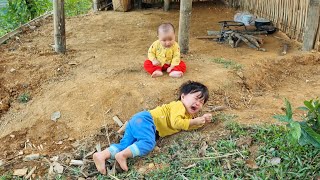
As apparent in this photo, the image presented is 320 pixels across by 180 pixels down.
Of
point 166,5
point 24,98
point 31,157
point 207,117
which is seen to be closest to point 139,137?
point 207,117

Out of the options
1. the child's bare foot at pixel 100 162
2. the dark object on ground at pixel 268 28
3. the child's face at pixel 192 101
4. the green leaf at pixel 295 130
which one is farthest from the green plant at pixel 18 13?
the green leaf at pixel 295 130

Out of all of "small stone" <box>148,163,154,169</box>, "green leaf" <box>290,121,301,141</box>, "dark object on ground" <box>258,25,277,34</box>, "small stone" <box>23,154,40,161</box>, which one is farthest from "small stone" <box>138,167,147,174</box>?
Answer: "dark object on ground" <box>258,25,277,34</box>

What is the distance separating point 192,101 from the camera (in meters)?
3.62

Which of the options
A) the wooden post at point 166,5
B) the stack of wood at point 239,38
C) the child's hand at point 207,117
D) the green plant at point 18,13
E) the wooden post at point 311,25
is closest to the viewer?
the child's hand at point 207,117

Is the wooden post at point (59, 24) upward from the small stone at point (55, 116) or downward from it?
upward

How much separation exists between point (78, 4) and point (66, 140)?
10.3 m

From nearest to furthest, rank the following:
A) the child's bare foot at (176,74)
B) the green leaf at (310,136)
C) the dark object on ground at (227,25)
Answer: the green leaf at (310,136), the child's bare foot at (176,74), the dark object on ground at (227,25)

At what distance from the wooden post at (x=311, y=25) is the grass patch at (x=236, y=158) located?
2853 millimetres

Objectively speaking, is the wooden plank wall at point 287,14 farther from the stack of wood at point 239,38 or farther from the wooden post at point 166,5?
the wooden post at point 166,5

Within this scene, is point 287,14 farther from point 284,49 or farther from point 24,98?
point 24,98

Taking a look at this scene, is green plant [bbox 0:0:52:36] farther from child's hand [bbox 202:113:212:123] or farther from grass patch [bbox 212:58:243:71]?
child's hand [bbox 202:113:212:123]

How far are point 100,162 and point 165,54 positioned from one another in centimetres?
198

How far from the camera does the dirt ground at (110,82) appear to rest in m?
4.16

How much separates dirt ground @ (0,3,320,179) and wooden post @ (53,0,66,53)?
146 mm
